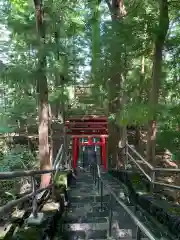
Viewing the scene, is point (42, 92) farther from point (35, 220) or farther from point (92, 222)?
point (35, 220)

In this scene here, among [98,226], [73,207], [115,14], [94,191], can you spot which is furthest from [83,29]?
[98,226]

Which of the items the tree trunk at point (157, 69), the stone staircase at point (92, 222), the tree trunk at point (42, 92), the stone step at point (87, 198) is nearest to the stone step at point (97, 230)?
the stone staircase at point (92, 222)

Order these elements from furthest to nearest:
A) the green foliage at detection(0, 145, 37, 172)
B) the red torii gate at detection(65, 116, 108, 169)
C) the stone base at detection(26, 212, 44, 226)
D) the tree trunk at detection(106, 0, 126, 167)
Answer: the green foliage at detection(0, 145, 37, 172) → the red torii gate at detection(65, 116, 108, 169) → the tree trunk at detection(106, 0, 126, 167) → the stone base at detection(26, 212, 44, 226)

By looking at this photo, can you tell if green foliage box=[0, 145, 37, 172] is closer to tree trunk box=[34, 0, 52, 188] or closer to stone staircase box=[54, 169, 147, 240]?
tree trunk box=[34, 0, 52, 188]

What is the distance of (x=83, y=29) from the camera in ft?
42.8

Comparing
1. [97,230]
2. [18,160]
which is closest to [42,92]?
[97,230]

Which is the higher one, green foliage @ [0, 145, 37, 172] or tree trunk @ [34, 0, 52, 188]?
tree trunk @ [34, 0, 52, 188]

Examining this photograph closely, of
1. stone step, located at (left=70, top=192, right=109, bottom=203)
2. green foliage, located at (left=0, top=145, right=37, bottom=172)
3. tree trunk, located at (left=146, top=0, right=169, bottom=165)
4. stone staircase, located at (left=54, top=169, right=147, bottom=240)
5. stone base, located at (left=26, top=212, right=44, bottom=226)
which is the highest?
tree trunk, located at (left=146, top=0, right=169, bottom=165)

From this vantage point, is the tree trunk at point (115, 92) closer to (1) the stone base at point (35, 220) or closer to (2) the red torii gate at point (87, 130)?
(2) the red torii gate at point (87, 130)

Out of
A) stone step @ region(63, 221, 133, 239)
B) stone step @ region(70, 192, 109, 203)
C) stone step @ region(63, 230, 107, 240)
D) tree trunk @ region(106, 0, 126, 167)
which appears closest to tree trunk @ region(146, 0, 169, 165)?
stone step @ region(70, 192, 109, 203)

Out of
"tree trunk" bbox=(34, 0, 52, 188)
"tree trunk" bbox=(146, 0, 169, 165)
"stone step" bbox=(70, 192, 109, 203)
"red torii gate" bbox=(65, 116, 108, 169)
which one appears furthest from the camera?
"red torii gate" bbox=(65, 116, 108, 169)

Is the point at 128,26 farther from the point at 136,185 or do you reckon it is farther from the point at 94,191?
the point at 94,191

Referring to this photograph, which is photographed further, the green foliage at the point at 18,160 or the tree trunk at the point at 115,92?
the green foliage at the point at 18,160

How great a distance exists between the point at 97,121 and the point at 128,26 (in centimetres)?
749
